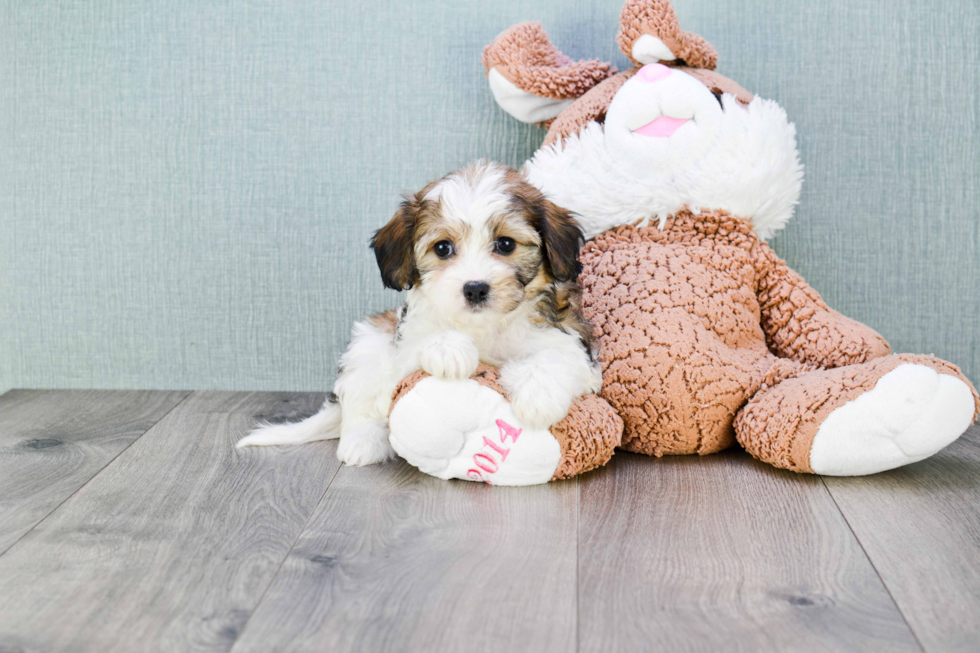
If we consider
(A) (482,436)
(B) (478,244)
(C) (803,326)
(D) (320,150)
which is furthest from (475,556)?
(D) (320,150)

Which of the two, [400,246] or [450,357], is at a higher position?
[400,246]

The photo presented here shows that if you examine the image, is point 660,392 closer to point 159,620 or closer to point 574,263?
point 574,263

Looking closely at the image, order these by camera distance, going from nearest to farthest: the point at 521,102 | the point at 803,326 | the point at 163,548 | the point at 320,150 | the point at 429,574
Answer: the point at 429,574, the point at 163,548, the point at 803,326, the point at 521,102, the point at 320,150

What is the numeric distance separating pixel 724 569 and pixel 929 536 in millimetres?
422

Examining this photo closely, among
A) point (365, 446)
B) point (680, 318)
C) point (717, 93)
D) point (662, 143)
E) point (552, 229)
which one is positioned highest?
point (717, 93)

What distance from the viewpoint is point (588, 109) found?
2.10m

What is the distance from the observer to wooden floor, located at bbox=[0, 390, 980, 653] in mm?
1131

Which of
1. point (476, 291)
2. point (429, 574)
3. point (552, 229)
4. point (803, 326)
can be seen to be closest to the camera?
point (429, 574)

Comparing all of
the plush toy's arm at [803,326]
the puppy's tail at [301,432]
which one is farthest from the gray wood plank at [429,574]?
the plush toy's arm at [803,326]

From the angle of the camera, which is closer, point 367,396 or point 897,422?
point 897,422

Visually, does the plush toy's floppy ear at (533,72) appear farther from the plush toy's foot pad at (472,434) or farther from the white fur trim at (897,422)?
the white fur trim at (897,422)

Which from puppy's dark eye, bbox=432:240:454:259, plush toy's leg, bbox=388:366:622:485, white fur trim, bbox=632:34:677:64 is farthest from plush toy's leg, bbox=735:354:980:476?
white fur trim, bbox=632:34:677:64

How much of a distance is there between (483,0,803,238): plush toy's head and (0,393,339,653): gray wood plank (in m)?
0.93

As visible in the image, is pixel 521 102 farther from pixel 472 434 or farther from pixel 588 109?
pixel 472 434
